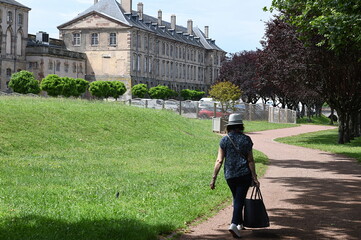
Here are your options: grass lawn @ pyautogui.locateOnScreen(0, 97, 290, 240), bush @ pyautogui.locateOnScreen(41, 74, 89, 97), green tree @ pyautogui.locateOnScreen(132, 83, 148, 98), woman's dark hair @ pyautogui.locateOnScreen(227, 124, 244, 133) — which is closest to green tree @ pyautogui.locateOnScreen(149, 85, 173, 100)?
green tree @ pyautogui.locateOnScreen(132, 83, 148, 98)

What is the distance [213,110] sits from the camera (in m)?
57.0

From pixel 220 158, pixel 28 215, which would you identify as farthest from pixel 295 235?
pixel 28 215

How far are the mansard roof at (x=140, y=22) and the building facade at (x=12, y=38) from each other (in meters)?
11.6

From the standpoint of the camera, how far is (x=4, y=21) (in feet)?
260

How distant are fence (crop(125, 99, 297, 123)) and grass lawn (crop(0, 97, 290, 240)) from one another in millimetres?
24014

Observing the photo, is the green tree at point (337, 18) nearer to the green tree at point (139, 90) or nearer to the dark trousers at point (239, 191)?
the dark trousers at point (239, 191)

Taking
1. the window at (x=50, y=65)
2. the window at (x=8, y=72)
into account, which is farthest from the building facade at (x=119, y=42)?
the window at (x=8, y=72)

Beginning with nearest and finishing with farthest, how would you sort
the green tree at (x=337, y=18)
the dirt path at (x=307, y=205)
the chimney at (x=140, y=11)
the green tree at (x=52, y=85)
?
the dirt path at (x=307, y=205) < the green tree at (x=337, y=18) < the green tree at (x=52, y=85) < the chimney at (x=140, y=11)

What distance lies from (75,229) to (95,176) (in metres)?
6.42

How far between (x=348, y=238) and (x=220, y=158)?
2.06 metres

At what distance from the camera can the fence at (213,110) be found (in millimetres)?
56625

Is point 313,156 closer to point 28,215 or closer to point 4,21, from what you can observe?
point 28,215

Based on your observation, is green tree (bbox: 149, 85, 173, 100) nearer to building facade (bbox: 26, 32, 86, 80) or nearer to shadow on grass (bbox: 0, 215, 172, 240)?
building facade (bbox: 26, 32, 86, 80)

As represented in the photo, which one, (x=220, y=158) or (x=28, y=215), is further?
(x=28, y=215)
